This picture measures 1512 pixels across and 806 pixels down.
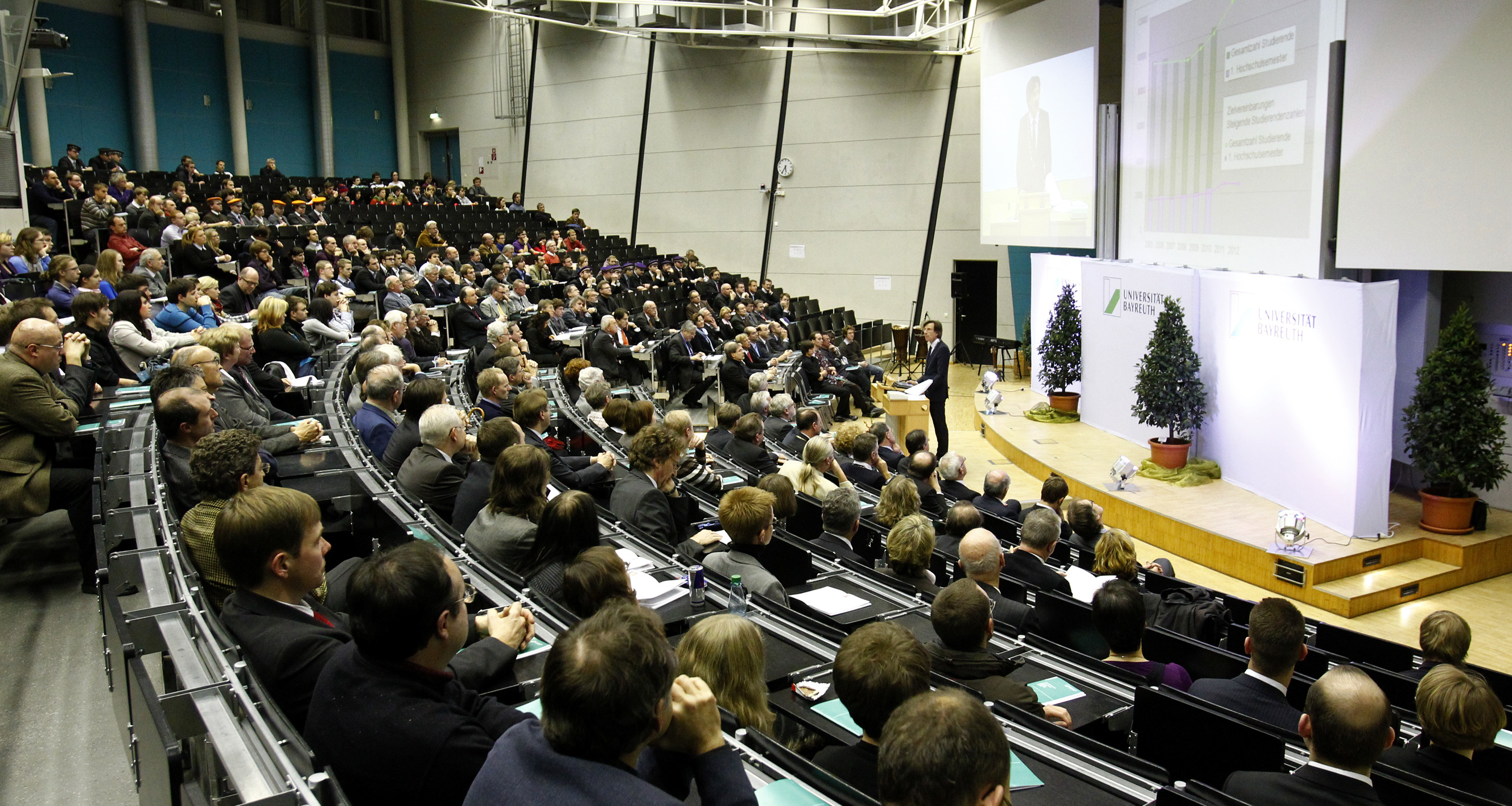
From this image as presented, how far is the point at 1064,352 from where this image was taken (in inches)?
437

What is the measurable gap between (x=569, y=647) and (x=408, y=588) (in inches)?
17.9

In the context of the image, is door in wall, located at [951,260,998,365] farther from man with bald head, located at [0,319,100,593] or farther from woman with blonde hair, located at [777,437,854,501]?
man with bald head, located at [0,319,100,593]

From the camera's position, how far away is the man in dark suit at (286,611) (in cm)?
204

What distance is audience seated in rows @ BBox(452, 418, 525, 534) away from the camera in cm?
361

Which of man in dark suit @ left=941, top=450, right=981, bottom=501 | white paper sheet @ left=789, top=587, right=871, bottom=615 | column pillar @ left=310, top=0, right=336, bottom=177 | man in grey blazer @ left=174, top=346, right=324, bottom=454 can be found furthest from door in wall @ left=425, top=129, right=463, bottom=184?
white paper sheet @ left=789, top=587, right=871, bottom=615

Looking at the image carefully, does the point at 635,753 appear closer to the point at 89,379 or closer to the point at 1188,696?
the point at 1188,696

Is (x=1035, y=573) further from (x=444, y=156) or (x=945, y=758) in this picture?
(x=444, y=156)

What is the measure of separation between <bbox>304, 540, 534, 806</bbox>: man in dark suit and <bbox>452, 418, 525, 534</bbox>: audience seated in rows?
5.35 ft

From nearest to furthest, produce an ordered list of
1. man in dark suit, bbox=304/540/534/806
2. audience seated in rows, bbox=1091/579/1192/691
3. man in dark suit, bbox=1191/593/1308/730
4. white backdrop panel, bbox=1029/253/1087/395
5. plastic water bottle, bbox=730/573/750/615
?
1. man in dark suit, bbox=304/540/534/806
2. man in dark suit, bbox=1191/593/1308/730
3. plastic water bottle, bbox=730/573/750/615
4. audience seated in rows, bbox=1091/579/1192/691
5. white backdrop panel, bbox=1029/253/1087/395

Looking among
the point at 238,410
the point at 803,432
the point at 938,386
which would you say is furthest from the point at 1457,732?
the point at 938,386

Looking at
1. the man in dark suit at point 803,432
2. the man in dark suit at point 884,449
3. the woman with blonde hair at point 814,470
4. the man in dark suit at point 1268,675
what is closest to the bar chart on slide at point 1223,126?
the man in dark suit at point 884,449

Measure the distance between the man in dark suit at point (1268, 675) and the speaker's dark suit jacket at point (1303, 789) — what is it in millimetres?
576

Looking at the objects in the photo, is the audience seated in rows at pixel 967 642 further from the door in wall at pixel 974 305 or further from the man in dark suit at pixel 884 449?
the door in wall at pixel 974 305

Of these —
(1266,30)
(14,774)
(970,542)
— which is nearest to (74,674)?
(14,774)
